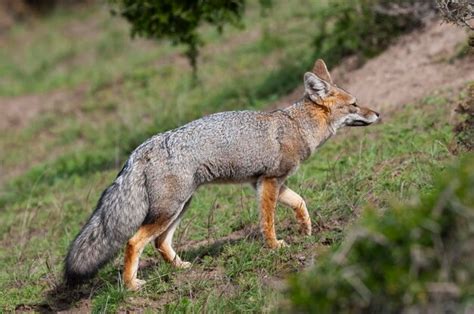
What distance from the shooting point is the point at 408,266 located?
5016 mm

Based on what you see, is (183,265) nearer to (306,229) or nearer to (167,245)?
(167,245)

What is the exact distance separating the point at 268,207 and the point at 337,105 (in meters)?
1.26

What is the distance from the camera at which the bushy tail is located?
763 cm

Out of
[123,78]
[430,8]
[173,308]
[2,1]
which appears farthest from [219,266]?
[2,1]

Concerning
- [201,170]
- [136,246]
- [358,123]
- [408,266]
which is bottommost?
[136,246]

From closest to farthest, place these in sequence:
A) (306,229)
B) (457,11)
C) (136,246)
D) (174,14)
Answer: (136,246) → (457,11) → (306,229) → (174,14)

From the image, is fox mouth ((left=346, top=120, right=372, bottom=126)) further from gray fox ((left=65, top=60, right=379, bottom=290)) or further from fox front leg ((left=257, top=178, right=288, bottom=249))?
fox front leg ((left=257, top=178, right=288, bottom=249))

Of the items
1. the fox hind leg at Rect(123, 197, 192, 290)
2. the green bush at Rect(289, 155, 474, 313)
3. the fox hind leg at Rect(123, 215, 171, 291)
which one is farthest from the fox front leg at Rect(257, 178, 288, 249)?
the green bush at Rect(289, 155, 474, 313)

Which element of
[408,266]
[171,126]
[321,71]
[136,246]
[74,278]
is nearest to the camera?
[408,266]

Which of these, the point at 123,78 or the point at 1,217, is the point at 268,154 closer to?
the point at 1,217

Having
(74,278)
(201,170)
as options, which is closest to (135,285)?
(74,278)

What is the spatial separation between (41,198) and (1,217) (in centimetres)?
58

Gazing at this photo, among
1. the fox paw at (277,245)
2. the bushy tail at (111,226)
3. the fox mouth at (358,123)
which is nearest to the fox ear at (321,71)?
the fox mouth at (358,123)

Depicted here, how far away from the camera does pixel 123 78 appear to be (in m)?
17.3
